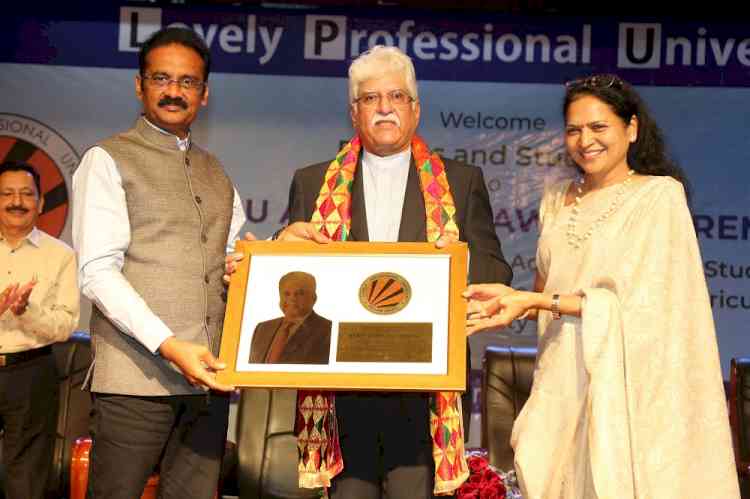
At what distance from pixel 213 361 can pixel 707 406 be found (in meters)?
1.42

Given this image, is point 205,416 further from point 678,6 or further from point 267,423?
point 678,6

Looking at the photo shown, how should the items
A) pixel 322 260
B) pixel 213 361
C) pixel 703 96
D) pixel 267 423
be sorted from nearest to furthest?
pixel 213 361
pixel 322 260
pixel 267 423
pixel 703 96

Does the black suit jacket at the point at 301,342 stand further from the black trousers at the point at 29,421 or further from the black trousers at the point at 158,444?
the black trousers at the point at 29,421

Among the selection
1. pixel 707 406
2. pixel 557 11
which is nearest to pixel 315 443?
pixel 707 406

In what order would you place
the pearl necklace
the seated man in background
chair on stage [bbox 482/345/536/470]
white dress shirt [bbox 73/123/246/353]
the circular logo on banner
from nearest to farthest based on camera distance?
white dress shirt [bbox 73/123/246/353] < the pearl necklace < chair on stage [bbox 482/345/536/470] < the seated man in background < the circular logo on banner

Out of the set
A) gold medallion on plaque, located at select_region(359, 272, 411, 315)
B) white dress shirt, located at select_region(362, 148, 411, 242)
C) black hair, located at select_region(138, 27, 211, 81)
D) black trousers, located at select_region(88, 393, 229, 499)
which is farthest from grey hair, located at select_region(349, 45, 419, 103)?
black trousers, located at select_region(88, 393, 229, 499)

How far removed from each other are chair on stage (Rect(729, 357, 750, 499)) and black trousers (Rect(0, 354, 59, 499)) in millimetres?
3234

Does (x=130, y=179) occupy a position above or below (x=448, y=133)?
below

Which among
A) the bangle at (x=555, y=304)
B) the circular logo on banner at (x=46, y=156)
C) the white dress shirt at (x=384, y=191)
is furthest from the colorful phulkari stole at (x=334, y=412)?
the circular logo on banner at (x=46, y=156)

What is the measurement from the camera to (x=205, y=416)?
2895mm

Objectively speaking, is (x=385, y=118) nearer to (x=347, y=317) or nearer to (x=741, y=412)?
(x=347, y=317)

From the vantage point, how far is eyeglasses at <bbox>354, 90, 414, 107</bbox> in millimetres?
2965

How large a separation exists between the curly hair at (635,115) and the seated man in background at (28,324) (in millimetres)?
2748

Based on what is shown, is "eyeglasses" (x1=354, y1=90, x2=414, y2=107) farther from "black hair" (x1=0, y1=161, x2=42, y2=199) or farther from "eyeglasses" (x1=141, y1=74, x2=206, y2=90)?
"black hair" (x1=0, y1=161, x2=42, y2=199)
